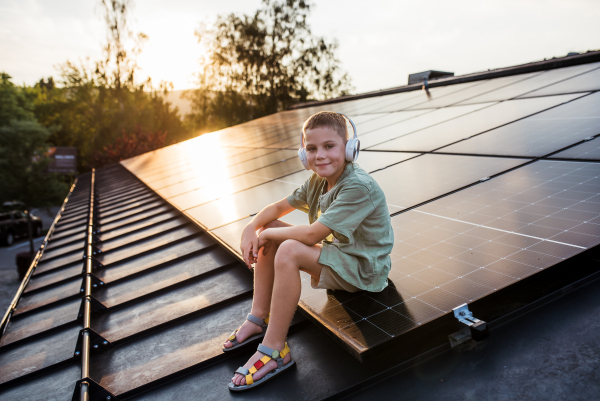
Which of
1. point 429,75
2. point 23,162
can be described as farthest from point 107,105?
point 429,75

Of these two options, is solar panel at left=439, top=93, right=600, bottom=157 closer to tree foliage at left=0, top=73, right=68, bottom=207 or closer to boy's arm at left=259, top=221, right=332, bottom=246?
boy's arm at left=259, top=221, right=332, bottom=246

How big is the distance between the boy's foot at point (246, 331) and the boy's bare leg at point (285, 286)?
29cm

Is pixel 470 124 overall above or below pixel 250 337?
above

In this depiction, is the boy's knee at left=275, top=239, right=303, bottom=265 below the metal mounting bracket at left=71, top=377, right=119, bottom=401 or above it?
above

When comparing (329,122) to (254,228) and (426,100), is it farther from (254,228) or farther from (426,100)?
(426,100)

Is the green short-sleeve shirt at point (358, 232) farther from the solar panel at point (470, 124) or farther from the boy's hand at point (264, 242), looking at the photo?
the solar panel at point (470, 124)

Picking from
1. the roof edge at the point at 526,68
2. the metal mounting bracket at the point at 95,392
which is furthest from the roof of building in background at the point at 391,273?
the roof edge at the point at 526,68

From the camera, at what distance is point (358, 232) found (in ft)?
8.32

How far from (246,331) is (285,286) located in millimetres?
512

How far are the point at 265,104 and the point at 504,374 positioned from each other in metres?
42.2

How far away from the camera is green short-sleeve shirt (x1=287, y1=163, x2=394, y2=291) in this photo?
2404mm

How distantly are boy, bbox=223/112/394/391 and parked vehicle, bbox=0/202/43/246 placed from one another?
30809 mm

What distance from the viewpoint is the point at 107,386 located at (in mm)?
2643

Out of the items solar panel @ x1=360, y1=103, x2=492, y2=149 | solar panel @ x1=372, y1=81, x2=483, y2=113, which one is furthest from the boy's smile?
solar panel @ x1=372, y1=81, x2=483, y2=113
